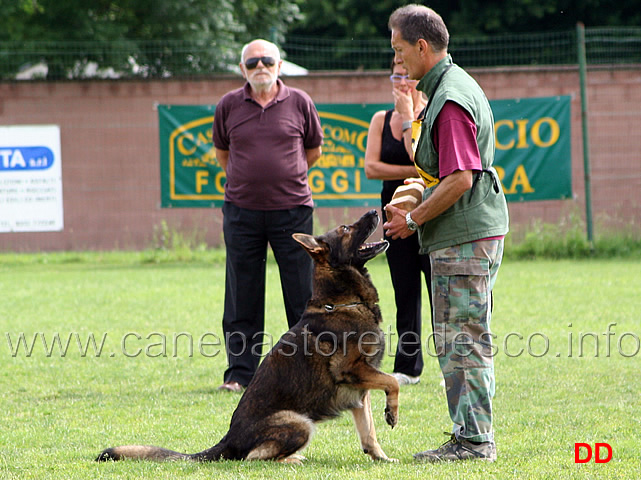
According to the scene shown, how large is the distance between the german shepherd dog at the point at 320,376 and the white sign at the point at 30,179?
10.6 metres

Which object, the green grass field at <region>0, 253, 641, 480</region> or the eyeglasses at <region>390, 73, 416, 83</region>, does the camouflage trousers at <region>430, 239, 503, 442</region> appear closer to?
the green grass field at <region>0, 253, 641, 480</region>

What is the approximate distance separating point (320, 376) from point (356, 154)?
31.6 feet

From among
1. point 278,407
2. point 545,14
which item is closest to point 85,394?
point 278,407

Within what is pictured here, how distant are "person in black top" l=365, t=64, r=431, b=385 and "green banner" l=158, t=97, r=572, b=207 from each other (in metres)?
7.45

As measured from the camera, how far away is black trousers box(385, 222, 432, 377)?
19.6ft

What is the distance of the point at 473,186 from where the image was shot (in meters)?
3.94

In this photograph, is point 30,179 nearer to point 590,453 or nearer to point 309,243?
point 309,243

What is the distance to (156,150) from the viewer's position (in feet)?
47.1

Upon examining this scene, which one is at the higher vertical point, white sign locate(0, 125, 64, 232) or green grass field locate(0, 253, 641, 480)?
white sign locate(0, 125, 64, 232)

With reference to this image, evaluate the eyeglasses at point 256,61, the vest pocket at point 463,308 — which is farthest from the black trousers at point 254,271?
the vest pocket at point 463,308

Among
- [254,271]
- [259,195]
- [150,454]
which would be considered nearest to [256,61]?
[259,195]

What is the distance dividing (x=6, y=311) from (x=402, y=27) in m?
6.91

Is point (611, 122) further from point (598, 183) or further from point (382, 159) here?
point (382, 159)

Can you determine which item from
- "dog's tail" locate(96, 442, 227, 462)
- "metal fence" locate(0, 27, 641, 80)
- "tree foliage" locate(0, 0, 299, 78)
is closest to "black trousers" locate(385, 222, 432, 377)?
"dog's tail" locate(96, 442, 227, 462)
